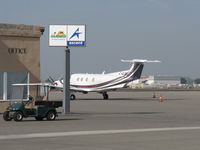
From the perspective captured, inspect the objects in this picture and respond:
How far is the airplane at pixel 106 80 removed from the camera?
6581 cm

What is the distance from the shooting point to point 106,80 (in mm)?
66500

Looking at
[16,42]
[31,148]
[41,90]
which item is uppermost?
[16,42]

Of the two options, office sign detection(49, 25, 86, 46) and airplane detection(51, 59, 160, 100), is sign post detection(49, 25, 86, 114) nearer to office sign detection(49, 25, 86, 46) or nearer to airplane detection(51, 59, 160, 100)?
office sign detection(49, 25, 86, 46)

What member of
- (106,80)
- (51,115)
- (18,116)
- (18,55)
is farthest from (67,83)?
(106,80)

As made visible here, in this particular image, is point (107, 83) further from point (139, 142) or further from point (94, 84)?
point (139, 142)

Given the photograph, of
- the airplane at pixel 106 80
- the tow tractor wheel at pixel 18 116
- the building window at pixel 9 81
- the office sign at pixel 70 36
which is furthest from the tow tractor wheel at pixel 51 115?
the airplane at pixel 106 80

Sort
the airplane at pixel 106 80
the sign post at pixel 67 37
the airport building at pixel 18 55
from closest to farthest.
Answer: the airport building at pixel 18 55, the sign post at pixel 67 37, the airplane at pixel 106 80

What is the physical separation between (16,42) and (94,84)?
31343 millimetres

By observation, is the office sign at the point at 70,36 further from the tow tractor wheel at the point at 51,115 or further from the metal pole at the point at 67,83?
the tow tractor wheel at the point at 51,115

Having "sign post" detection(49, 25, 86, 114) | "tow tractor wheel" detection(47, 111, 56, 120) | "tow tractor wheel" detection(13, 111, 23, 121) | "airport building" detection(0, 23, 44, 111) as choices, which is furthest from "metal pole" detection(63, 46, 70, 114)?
"tow tractor wheel" detection(13, 111, 23, 121)

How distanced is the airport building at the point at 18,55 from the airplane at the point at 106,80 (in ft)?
93.9

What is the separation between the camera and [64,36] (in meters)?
36.4

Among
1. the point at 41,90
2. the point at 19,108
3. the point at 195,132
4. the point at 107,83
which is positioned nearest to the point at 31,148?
the point at 195,132

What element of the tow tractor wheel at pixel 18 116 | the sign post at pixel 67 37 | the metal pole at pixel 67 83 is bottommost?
the tow tractor wheel at pixel 18 116
